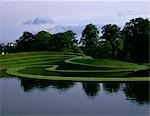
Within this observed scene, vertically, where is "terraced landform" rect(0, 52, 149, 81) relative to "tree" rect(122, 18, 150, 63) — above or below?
below

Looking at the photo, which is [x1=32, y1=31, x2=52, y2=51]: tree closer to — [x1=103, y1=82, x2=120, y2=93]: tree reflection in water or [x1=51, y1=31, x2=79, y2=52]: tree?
[x1=51, y1=31, x2=79, y2=52]: tree

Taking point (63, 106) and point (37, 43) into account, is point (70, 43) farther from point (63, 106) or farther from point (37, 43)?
point (63, 106)

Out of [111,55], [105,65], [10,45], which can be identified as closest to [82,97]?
[105,65]

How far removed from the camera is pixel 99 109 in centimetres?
1903

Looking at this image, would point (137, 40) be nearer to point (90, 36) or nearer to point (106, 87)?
point (90, 36)

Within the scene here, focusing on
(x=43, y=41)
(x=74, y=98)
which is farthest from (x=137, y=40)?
(x=74, y=98)

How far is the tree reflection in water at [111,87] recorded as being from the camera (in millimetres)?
25078

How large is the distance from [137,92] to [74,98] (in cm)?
448

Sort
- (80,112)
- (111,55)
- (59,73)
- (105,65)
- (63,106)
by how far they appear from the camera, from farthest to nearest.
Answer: (111,55) < (105,65) < (59,73) < (63,106) < (80,112)

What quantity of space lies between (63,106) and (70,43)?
44721 millimetres

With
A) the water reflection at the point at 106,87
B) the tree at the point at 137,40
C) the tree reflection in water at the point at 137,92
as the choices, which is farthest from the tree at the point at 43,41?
the tree reflection in water at the point at 137,92

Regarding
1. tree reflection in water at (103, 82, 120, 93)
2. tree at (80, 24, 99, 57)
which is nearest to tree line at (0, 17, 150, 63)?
tree at (80, 24, 99, 57)

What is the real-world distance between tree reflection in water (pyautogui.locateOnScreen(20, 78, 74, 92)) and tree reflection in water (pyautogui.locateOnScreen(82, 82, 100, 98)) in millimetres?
1226

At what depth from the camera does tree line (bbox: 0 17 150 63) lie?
176 ft
